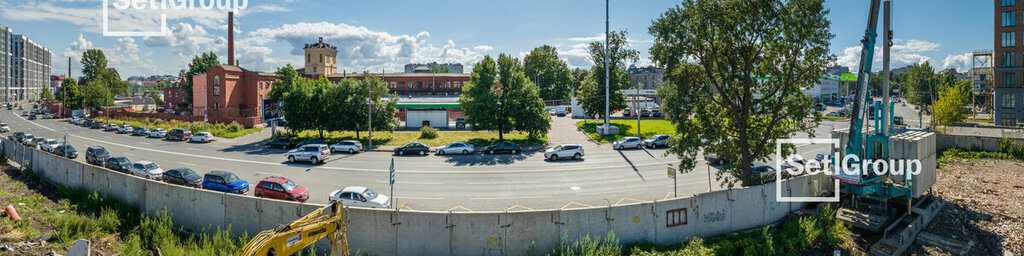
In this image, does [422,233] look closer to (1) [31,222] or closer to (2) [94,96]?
(1) [31,222]

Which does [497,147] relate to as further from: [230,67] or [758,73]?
[230,67]

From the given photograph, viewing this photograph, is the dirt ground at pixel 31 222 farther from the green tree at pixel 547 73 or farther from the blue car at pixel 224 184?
the green tree at pixel 547 73

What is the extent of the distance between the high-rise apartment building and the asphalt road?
119ft

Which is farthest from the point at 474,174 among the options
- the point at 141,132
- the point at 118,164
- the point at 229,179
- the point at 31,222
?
the point at 141,132

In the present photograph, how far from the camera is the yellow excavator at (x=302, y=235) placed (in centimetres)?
1096

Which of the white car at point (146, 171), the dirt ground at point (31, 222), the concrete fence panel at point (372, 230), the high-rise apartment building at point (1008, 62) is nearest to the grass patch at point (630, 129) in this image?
the concrete fence panel at point (372, 230)

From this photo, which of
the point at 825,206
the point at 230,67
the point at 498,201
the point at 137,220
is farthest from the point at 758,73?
the point at 230,67

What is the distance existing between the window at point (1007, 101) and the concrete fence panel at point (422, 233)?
72.7 m

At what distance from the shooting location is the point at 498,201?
69.9 feet

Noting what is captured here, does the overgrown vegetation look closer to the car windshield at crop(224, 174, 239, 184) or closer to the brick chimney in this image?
the car windshield at crop(224, 174, 239, 184)

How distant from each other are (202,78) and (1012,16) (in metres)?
102

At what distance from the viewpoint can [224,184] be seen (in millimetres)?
22172

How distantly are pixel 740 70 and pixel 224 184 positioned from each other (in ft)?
77.4

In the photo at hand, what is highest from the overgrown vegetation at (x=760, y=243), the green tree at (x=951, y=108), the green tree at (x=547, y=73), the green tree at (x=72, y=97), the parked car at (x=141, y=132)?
the green tree at (x=547, y=73)
